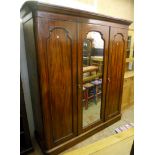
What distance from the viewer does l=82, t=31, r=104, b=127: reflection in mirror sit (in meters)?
1.76

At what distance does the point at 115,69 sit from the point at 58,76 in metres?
1.05

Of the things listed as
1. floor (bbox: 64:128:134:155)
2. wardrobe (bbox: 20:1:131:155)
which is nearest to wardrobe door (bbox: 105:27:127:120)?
wardrobe (bbox: 20:1:131:155)

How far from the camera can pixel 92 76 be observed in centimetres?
192

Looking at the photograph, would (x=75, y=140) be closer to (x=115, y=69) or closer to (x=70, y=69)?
(x=70, y=69)

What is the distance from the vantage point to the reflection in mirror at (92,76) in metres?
1.76

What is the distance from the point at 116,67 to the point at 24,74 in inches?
55.6

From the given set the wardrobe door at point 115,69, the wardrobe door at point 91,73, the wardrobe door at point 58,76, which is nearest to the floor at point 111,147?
the wardrobe door at point 58,76

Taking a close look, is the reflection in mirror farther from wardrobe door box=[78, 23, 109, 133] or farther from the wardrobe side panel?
the wardrobe side panel

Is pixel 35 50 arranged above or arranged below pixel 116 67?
above

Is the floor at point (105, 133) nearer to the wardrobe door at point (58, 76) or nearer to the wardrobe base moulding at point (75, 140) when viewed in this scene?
the wardrobe base moulding at point (75, 140)
